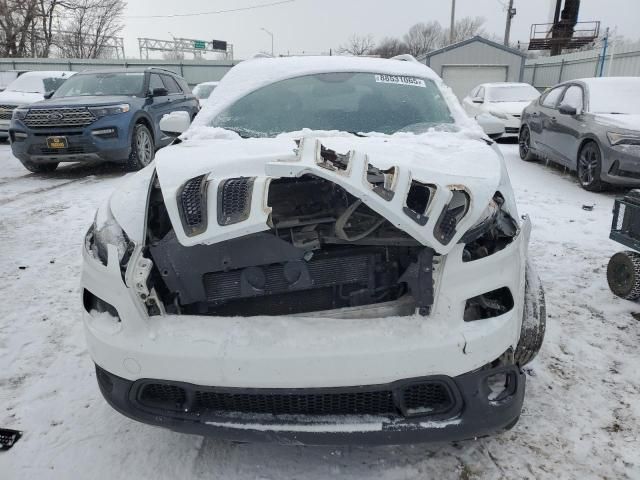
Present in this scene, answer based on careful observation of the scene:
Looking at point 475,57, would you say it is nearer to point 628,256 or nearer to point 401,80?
point 401,80

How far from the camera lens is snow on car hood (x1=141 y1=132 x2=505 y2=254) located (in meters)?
1.73

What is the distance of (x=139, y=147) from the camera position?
26.9 feet

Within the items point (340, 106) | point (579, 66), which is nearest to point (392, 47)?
point (579, 66)

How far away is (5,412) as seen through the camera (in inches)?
91.6

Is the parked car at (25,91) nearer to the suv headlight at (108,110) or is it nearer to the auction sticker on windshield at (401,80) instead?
the suv headlight at (108,110)

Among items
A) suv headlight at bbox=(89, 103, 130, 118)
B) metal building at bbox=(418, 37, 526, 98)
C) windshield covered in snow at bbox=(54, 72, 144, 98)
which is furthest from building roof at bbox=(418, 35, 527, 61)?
suv headlight at bbox=(89, 103, 130, 118)

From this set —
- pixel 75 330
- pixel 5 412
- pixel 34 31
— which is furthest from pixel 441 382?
pixel 34 31

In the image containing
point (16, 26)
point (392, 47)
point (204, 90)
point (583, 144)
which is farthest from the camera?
point (392, 47)

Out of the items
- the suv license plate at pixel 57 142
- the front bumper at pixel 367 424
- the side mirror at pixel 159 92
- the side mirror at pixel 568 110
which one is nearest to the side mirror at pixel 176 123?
the front bumper at pixel 367 424

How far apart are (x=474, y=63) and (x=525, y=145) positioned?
15622 mm

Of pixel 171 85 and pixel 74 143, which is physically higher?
pixel 171 85

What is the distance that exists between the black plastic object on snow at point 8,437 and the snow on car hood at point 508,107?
11.9m

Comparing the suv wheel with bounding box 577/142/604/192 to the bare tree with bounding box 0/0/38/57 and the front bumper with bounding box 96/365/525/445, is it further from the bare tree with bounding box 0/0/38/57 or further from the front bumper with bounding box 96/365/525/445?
the bare tree with bounding box 0/0/38/57

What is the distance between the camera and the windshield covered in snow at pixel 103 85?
8.49m
